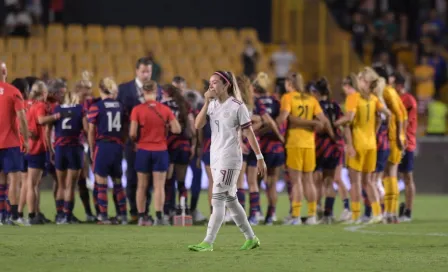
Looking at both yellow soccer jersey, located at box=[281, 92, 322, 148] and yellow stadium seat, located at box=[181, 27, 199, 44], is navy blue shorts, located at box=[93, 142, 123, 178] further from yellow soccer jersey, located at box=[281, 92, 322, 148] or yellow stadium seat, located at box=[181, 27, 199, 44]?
yellow stadium seat, located at box=[181, 27, 199, 44]

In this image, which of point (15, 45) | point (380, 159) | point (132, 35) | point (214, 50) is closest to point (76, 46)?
point (15, 45)

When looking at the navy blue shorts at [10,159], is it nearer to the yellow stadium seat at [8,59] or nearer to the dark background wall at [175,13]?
the yellow stadium seat at [8,59]

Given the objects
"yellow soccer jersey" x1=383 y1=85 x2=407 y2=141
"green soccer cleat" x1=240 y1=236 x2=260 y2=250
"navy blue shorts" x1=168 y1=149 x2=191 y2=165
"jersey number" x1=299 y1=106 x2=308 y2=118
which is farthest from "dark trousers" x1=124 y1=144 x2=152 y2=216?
"green soccer cleat" x1=240 y1=236 x2=260 y2=250

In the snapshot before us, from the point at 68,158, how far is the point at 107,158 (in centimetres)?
60

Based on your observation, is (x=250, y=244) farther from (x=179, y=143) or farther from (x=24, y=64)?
(x=24, y=64)

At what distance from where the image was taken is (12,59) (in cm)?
2819

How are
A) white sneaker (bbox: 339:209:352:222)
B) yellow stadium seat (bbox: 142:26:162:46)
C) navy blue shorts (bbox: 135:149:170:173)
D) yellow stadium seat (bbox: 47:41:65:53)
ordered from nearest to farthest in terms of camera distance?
navy blue shorts (bbox: 135:149:170:173)
white sneaker (bbox: 339:209:352:222)
yellow stadium seat (bbox: 47:41:65:53)
yellow stadium seat (bbox: 142:26:162:46)

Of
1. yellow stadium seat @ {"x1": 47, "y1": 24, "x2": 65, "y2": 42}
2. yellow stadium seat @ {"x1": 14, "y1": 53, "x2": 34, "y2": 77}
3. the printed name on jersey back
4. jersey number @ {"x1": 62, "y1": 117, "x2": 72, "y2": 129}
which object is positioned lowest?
jersey number @ {"x1": 62, "y1": 117, "x2": 72, "y2": 129}

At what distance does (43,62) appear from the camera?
28297 millimetres

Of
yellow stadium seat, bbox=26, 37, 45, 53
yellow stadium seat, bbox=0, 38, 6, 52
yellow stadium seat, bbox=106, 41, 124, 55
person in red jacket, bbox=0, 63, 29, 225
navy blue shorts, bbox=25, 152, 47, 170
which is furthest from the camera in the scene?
yellow stadium seat, bbox=106, 41, 124, 55

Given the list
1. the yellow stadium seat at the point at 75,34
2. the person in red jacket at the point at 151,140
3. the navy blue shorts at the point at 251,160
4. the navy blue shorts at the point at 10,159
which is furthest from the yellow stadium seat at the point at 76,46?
the navy blue shorts at the point at 10,159

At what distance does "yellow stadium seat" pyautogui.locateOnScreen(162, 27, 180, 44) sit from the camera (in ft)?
99.0

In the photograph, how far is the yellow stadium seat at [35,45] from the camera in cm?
2873

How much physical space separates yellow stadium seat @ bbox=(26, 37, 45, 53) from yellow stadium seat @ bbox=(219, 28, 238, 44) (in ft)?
15.6
